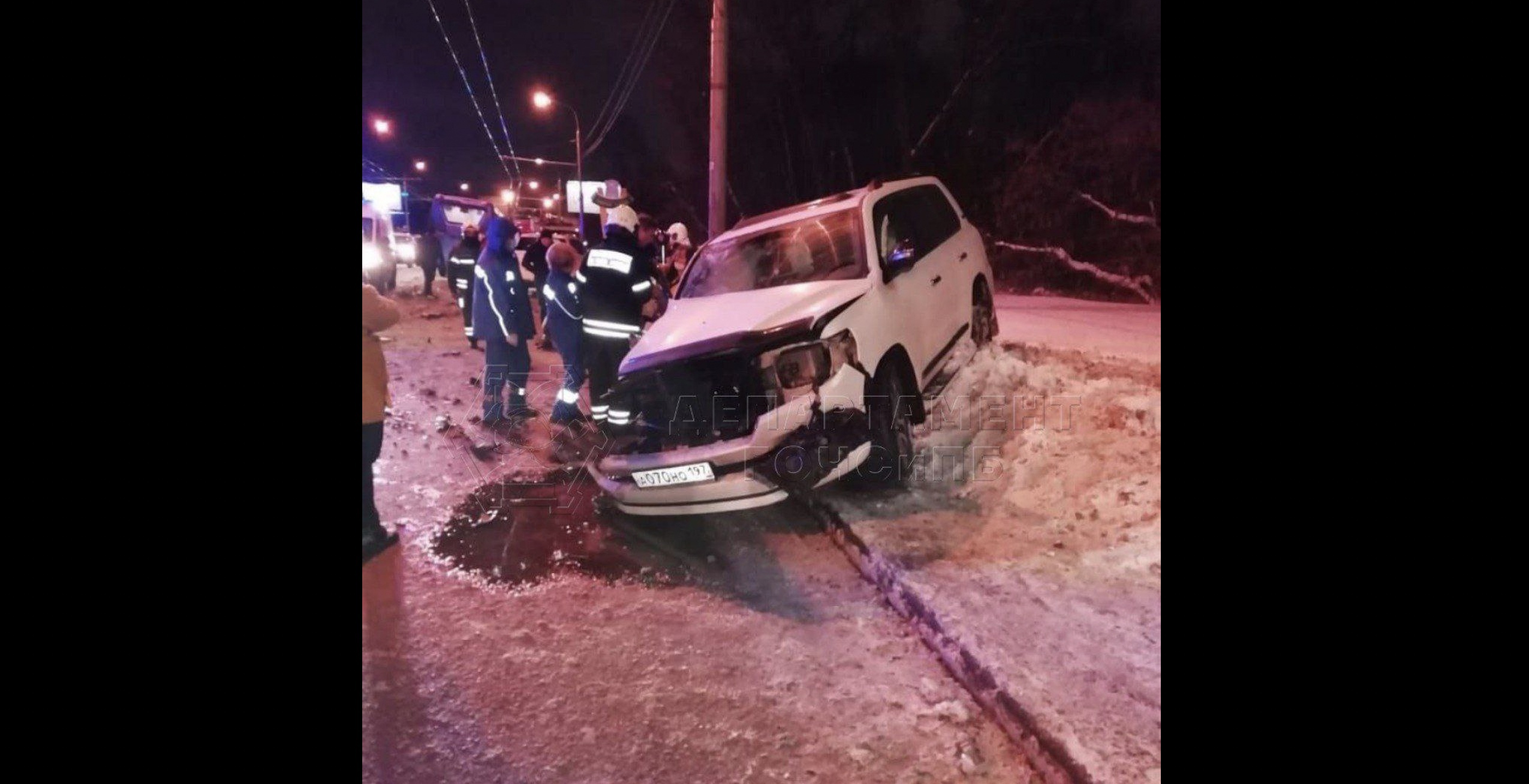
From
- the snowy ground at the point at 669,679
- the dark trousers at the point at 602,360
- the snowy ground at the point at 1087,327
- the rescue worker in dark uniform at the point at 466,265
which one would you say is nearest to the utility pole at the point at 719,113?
the dark trousers at the point at 602,360

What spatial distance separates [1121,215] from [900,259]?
28.0 ft

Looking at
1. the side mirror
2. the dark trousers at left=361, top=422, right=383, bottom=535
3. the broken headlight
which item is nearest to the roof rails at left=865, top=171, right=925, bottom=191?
the side mirror

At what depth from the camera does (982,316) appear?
588 cm

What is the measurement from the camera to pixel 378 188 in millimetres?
11977

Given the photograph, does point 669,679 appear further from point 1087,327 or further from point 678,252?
point 678,252

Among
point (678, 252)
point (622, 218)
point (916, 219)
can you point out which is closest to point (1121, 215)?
point (678, 252)

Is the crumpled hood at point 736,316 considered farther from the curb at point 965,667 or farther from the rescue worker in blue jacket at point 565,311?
the rescue worker in blue jacket at point 565,311

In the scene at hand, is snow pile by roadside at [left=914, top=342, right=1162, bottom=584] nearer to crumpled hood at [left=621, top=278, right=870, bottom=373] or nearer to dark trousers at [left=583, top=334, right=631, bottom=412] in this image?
crumpled hood at [left=621, top=278, right=870, bottom=373]

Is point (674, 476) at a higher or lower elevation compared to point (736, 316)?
lower

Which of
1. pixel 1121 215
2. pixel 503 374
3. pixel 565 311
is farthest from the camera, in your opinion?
pixel 1121 215

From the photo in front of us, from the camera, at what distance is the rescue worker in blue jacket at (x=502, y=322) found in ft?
20.7

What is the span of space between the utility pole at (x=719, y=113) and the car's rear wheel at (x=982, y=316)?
2.91 meters
